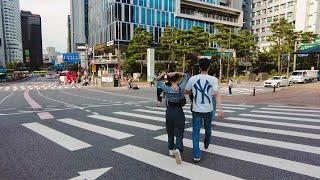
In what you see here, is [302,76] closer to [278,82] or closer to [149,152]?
[278,82]

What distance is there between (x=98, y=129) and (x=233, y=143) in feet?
13.1

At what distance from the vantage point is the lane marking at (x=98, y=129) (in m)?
7.22

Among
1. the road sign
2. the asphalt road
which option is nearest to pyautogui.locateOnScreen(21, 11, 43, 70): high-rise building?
the road sign

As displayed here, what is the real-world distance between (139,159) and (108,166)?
24.6 inches

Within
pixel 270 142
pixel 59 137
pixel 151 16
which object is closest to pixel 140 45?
pixel 151 16

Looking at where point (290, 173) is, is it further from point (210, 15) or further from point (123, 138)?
point (210, 15)

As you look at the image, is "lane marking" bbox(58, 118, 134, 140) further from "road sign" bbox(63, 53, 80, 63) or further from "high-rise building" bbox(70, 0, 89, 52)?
"high-rise building" bbox(70, 0, 89, 52)

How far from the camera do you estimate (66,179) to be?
4.35 m

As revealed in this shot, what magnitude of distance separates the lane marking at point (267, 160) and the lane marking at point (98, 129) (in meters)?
2.03

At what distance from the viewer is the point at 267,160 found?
16.3ft

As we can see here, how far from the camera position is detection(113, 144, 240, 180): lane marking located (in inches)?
171

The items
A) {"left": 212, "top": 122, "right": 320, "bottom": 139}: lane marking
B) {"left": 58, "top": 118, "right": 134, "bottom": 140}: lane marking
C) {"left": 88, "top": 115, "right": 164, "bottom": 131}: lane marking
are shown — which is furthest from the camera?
{"left": 88, "top": 115, "right": 164, "bottom": 131}: lane marking

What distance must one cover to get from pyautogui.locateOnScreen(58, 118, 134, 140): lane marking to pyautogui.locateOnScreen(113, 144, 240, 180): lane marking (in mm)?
1166

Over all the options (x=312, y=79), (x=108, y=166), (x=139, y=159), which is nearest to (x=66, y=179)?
(x=108, y=166)
